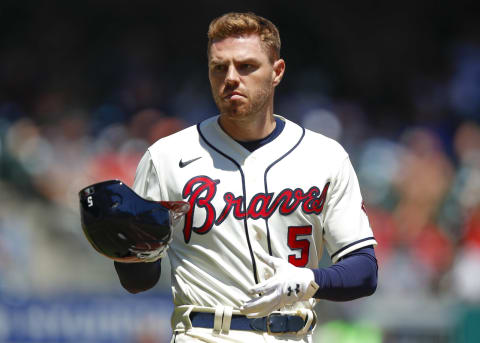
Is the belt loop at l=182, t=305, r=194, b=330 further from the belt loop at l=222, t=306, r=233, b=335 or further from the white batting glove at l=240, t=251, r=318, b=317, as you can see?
the white batting glove at l=240, t=251, r=318, b=317

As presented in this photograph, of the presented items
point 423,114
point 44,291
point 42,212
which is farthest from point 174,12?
point 44,291

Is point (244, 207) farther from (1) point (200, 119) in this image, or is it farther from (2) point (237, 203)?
(1) point (200, 119)

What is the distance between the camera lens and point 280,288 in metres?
3.27

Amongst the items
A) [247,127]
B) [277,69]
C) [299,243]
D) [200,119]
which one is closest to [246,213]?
[299,243]

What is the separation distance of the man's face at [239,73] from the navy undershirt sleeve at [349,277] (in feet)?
2.33

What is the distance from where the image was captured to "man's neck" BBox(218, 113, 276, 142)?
12.5ft

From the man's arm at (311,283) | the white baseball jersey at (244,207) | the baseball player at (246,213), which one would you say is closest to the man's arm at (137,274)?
the baseball player at (246,213)

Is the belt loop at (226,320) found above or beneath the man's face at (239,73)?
beneath

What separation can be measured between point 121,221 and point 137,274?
0.38m

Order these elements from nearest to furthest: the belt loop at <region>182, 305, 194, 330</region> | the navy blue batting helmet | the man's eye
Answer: the navy blue batting helmet
the belt loop at <region>182, 305, 194, 330</region>
the man's eye

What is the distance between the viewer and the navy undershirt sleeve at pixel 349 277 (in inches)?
135

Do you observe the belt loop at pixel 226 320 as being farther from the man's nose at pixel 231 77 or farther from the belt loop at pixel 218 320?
the man's nose at pixel 231 77

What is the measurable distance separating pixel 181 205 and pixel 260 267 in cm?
40

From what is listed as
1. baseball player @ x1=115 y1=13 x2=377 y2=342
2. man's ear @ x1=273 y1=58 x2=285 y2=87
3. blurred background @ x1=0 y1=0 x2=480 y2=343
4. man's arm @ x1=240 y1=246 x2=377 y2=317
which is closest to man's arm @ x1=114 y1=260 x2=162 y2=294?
baseball player @ x1=115 y1=13 x2=377 y2=342
